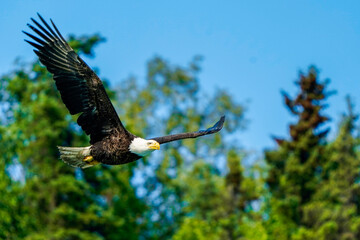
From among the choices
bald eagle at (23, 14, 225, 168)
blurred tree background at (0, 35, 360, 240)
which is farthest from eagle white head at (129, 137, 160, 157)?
blurred tree background at (0, 35, 360, 240)

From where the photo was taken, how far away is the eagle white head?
37.6 ft

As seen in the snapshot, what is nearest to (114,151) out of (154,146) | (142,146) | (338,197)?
(142,146)

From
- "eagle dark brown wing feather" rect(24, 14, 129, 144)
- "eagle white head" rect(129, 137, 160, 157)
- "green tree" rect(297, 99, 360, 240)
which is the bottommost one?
"eagle white head" rect(129, 137, 160, 157)

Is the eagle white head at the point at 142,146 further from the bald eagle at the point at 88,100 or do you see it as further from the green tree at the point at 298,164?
the green tree at the point at 298,164

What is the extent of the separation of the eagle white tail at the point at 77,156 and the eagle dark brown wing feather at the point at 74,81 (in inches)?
17.7

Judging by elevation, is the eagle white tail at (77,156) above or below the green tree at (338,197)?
below

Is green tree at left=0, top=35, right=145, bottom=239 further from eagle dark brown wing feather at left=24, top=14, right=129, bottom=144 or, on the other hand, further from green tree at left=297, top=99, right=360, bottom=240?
eagle dark brown wing feather at left=24, top=14, right=129, bottom=144

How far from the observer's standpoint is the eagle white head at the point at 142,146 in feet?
37.6

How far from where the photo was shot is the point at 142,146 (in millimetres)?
11445

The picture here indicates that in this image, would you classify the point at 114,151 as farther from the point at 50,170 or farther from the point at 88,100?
the point at 50,170

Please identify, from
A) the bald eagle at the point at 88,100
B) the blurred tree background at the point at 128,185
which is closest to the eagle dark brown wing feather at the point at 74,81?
the bald eagle at the point at 88,100

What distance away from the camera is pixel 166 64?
41.9m

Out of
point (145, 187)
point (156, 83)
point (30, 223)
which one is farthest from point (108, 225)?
point (156, 83)

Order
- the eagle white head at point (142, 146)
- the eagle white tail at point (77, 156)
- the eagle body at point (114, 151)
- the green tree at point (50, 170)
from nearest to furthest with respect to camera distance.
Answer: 1. the eagle white head at point (142, 146)
2. the eagle body at point (114, 151)
3. the eagle white tail at point (77, 156)
4. the green tree at point (50, 170)
